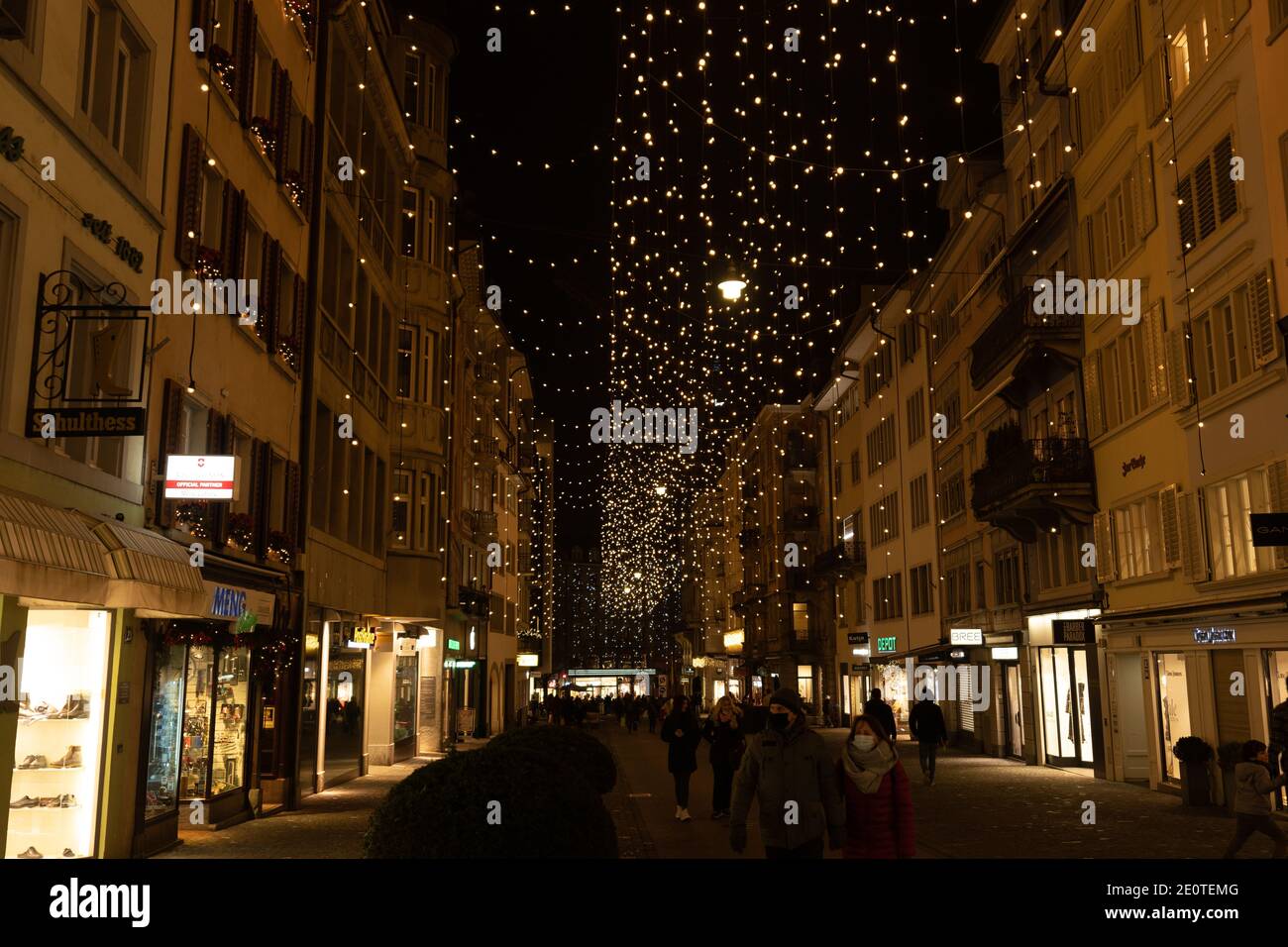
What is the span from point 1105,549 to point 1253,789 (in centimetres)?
1443

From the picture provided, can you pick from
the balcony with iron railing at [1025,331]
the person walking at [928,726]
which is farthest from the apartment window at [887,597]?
the person walking at [928,726]

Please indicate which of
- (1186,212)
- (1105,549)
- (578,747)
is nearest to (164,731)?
(578,747)

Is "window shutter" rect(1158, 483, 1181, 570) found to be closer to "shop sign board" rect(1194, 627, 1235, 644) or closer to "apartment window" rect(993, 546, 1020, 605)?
"shop sign board" rect(1194, 627, 1235, 644)

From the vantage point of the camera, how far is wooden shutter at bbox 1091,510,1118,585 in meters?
26.1

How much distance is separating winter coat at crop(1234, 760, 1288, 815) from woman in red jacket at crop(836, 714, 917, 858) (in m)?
6.09

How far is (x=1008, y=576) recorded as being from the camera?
3475 centimetres

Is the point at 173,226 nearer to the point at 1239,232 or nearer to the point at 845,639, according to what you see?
the point at 1239,232

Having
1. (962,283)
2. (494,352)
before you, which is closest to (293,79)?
(962,283)

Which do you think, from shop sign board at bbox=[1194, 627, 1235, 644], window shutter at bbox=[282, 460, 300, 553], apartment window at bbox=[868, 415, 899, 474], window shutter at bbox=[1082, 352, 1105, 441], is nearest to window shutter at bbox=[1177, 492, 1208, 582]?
shop sign board at bbox=[1194, 627, 1235, 644]

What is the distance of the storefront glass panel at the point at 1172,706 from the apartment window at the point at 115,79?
19.4m

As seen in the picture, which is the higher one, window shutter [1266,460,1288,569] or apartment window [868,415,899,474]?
apartment window [868,415,899,474]

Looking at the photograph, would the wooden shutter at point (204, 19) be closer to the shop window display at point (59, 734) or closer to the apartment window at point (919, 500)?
the shop window display at point (59, 734)

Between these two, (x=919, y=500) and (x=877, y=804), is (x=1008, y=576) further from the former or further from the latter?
(x=877, y=804)

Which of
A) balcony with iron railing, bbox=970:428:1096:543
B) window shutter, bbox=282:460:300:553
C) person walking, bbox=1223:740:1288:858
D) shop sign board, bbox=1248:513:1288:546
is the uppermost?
balcony with iron railing, bbox=970:428:1096:543
